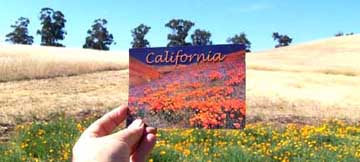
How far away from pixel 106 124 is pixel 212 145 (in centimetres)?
800

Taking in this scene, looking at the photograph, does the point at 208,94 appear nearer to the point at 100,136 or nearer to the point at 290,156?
the point at 100,136

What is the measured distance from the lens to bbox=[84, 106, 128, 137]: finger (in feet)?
7.01

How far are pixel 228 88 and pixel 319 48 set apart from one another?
180 ft

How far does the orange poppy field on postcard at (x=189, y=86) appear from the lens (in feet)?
8.59

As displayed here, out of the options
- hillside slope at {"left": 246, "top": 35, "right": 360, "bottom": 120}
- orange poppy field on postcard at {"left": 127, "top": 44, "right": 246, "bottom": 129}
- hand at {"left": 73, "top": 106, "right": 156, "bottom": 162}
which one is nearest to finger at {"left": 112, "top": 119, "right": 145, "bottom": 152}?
hand at {"left": 73, "top": 106, "right": 156, "bottom": 162}

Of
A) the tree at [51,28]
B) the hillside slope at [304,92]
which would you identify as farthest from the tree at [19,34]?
the hillside slope at [304,92]

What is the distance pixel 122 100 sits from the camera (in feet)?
56.9

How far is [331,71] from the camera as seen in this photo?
34.2m

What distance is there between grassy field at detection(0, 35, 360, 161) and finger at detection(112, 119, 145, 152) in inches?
233

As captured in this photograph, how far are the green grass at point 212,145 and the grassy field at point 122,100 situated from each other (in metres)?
0.02

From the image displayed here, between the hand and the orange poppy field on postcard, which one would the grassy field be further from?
the hand

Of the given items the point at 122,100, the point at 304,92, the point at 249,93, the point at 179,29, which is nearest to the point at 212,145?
the point at 122,100

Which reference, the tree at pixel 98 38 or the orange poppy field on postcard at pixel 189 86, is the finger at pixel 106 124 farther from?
the tree at pixel 98 38

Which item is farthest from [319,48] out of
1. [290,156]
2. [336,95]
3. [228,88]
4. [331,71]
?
[228,88]
